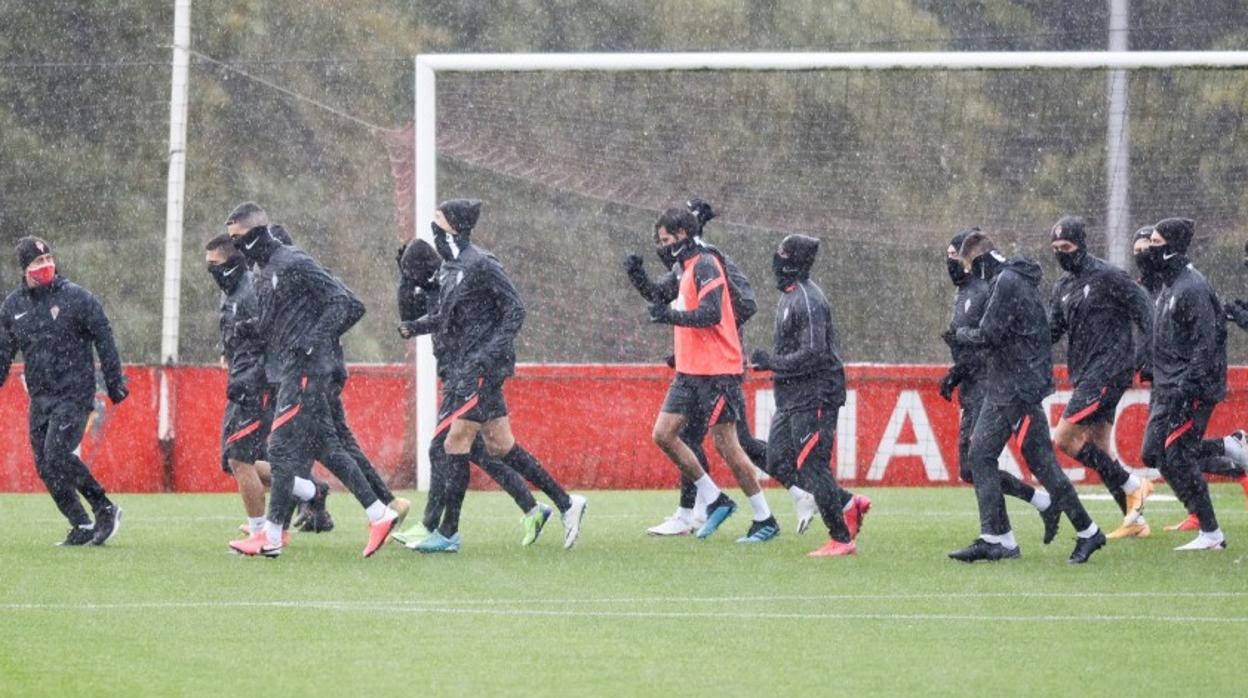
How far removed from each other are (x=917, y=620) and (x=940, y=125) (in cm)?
1320

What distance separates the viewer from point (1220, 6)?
31984mm

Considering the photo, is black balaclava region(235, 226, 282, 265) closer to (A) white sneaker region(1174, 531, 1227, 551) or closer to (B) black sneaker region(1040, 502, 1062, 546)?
(B) black sneaker region(1040, 502, 1062, 546)

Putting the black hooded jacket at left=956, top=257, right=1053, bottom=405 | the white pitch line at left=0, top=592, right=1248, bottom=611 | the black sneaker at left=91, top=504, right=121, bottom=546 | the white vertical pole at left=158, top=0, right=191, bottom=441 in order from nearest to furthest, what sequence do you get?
1. the white pitch line at left=0, top=592, right=1248, bottom=611
2. the black hooded jacket at left=956, top=257, right=1053, bottom=405
3. the black sneaker at left=91, top=504, right=121, bottom=546
4. the white vertical pole at left=158, top=0, right=191, bottom=441

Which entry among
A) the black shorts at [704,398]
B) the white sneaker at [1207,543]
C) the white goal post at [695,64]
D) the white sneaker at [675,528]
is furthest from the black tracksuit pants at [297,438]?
the white goal post at [695,64]

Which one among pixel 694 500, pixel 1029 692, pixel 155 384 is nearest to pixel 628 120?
pixel 155 384

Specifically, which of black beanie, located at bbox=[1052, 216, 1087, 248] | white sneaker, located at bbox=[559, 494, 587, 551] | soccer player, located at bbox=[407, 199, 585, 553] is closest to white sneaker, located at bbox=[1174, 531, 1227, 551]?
black beanie, located at bbox=[1052, 216, 1087, 248]

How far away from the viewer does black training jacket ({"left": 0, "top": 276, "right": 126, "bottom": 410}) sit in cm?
1464

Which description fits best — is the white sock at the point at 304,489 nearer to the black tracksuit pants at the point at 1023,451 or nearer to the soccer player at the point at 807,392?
the soccer player at the point at 807,392

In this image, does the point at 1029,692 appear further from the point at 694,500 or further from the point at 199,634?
the point at 694,500

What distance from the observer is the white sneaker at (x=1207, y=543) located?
47.3ft

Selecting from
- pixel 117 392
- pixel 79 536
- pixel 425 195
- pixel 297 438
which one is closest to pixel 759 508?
pixel 297 438

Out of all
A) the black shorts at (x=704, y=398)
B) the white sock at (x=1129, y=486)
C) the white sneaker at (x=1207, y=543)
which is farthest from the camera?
the white sock at (x=1129, y=486)

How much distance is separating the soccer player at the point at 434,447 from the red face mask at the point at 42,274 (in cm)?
220

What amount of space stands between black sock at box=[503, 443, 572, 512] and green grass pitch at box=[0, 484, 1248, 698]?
0.38 metres
